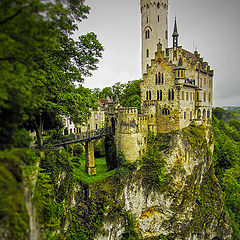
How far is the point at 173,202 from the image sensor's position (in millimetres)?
23656

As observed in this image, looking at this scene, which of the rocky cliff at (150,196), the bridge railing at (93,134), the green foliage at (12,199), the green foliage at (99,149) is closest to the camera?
the green foliage at (12,199)

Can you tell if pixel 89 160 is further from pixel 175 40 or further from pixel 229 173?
pixel 229 173

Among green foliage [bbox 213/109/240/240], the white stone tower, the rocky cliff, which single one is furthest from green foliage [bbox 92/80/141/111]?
green foliage [bbox 213/109/240/240]

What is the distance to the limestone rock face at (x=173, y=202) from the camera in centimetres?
2294

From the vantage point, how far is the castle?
23.6 meters

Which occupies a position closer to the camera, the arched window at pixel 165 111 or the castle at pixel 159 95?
the castle at pixel 159 95

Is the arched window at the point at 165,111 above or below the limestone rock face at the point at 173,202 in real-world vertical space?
above

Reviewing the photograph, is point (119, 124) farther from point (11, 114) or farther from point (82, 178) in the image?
point (11, 114)

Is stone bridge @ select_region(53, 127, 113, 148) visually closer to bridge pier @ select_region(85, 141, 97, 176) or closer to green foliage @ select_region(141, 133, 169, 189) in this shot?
bridge pier @ select_region(85, 141, 97, 176)

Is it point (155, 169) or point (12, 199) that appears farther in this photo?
point (155, 169)

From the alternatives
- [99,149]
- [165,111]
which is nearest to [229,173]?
[165,111]

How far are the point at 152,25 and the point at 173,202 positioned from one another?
1003 inches

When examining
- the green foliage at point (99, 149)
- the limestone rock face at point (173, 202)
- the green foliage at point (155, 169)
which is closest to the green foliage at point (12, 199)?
the limestone rock face at point (173, 202)

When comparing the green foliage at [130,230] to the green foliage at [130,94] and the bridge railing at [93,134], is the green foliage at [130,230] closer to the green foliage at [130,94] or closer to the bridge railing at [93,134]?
the bridge railing at [93,134]
